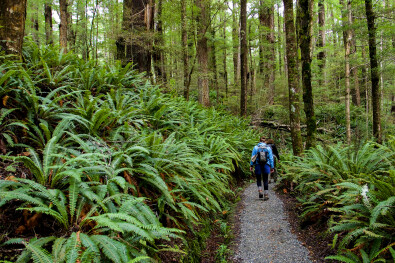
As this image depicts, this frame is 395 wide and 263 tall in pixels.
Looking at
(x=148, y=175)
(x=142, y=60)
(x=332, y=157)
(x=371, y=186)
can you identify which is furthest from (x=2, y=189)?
(x=142, y=60)

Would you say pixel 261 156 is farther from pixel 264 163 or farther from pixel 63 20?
pixel 63 20

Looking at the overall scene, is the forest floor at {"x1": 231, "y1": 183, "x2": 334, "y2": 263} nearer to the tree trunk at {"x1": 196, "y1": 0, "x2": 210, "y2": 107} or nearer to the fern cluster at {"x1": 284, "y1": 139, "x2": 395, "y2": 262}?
the fern cluster at {"x1": 284, "y1": 139, "x2": 395, "y2": 262}

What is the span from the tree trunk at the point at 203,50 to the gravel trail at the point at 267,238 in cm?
733

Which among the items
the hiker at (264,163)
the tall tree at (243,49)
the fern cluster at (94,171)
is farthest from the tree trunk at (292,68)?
the tall tree at (243,49)

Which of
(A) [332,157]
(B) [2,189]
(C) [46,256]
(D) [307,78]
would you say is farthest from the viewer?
(D) [307,78]

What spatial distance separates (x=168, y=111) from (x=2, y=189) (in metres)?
4.84

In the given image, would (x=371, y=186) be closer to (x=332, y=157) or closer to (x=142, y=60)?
(x=332, y=157)

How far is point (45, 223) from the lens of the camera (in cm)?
218

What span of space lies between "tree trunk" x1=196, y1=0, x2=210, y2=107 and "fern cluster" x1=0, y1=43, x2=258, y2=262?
5.39m

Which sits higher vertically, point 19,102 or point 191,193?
point 19,102

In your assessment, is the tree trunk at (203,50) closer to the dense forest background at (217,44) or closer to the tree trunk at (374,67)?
the dense forest background at (217,44)

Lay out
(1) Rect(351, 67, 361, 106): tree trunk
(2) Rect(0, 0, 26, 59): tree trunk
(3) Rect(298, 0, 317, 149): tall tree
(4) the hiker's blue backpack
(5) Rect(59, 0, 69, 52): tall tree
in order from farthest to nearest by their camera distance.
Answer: (1) Rect(351, 67, 361, 106): tree trunk < (5) Rect(59, 0, 69, 52): tall tree < (3) Rect(298, 0, 317, 149): tall tree < (4) the hiker's blue backpack < (2) Rect(0, 0, 26, 59): tree trunk

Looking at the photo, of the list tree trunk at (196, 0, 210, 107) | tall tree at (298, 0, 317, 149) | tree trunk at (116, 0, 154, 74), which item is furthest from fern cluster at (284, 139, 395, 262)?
tree trunk at (196, 0, 210, 107)

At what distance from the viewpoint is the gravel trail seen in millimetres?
3393
